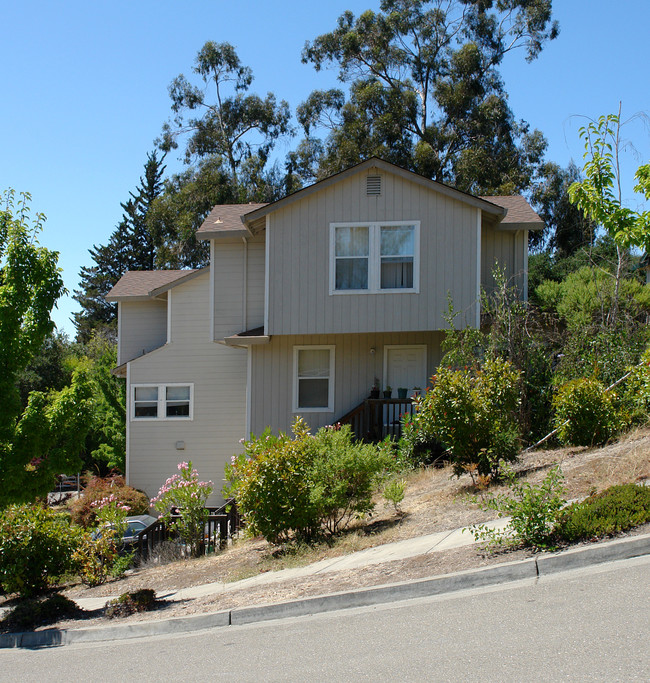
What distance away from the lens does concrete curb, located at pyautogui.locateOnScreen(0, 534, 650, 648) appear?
6969 mm

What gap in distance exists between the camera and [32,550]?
33.3ft

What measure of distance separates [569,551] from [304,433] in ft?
15.6

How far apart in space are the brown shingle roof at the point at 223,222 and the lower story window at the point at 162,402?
4.36m

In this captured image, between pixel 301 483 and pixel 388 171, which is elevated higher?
pixel 388 171

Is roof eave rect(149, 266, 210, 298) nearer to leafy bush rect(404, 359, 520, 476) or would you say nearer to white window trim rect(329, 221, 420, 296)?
white window trim rect(329, 221, 420, 296)

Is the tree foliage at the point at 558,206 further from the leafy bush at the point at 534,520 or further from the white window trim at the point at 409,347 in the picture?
the leafy bush at the point at 534,520

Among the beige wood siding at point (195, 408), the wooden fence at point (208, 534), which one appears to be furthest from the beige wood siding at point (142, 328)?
the wooden fence at point (208, 534)

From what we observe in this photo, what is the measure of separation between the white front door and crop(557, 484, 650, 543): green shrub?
431 inches

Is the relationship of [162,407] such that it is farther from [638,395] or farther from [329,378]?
[638,395]

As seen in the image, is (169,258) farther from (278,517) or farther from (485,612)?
(485,612)

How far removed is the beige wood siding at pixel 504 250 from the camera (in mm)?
18406

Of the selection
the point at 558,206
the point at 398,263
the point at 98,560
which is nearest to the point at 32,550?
the point at 98,560

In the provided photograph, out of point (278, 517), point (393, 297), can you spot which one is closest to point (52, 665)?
point (278, 517)

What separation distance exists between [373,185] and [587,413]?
783cm
